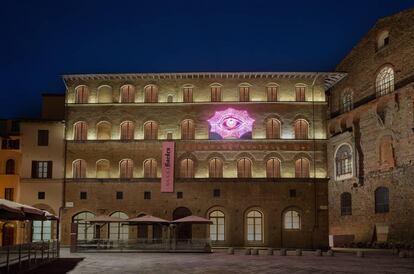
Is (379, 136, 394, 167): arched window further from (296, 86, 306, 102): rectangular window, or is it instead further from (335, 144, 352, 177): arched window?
(296, 86, 306, 102): rectangular window

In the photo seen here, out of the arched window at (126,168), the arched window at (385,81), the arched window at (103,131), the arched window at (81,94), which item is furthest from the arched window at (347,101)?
the arched window at (81,94)

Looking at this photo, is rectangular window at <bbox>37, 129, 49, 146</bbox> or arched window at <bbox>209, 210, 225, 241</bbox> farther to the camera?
rectangular window at <bbox>37, 129, 49, 146</bbox>

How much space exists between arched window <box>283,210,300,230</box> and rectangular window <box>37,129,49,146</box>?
20540mm

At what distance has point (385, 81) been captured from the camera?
45.8 m

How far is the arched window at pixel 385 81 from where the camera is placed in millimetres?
44844

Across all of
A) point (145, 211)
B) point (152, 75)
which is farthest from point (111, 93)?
point (145, 211)

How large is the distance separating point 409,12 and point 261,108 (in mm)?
13497

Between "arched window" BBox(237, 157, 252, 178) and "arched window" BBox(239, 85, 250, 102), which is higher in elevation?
"arched window" BBox(239, 85, 250, 102)

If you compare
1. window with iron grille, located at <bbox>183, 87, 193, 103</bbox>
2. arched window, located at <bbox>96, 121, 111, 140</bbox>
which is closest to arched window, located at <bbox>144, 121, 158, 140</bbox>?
arched window, located at <bbox>96, 121, 111, 140</bbox>

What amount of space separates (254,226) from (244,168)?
15.6 feet

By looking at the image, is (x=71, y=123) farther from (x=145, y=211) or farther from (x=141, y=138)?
(x=145, y=211)

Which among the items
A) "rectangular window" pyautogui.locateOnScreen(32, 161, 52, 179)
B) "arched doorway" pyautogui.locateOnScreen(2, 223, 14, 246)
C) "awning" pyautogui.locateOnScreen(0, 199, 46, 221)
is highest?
"rectangular window" pyautogui.locateOnScreen(32, 161, 52, 179)

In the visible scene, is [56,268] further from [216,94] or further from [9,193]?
[216,94]

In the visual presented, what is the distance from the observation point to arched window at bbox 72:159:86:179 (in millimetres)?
47875
